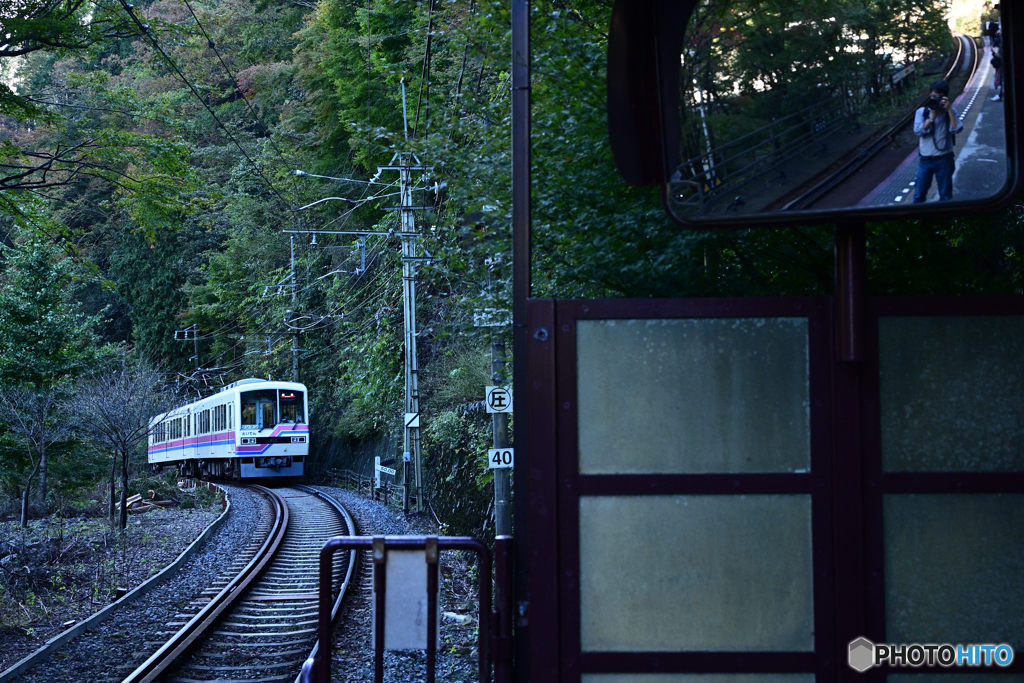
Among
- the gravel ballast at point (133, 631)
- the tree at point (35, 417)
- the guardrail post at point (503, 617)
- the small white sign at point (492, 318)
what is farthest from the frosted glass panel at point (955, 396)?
the tree at point (35, 417)

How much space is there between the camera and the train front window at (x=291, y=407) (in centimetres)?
2661

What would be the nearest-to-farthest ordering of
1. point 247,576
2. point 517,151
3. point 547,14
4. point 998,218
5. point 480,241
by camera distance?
point 517,151 → point 998,218 → point 547,14 → point 480,241 → point 247,576

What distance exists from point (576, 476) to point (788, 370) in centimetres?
77

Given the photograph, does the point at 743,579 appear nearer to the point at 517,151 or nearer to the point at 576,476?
the point at 576,476

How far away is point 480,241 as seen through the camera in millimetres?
5801

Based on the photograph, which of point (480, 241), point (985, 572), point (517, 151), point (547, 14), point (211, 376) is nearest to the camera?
point (985, 572)

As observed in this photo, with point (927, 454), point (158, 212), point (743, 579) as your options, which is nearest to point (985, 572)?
point (927, 454)

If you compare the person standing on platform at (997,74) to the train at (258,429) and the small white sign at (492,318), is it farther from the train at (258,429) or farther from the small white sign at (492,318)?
the train at (258,429)

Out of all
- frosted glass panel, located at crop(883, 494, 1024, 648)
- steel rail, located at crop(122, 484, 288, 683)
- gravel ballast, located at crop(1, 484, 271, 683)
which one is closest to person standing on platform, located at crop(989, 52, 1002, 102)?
frosted glass panel, located at crop(883, 494, 1024, 648)

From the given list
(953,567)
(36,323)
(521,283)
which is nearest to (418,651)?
(521,283)

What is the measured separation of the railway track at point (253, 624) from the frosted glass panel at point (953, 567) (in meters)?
5.44

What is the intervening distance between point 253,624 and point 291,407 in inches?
733

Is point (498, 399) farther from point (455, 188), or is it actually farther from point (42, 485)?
point (42, 485)

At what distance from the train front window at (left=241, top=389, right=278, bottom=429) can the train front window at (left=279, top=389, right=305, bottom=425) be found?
237 millimetres
